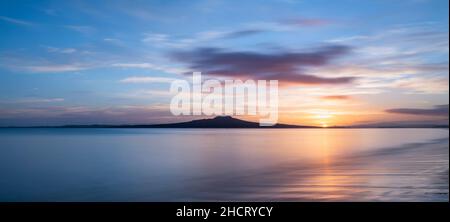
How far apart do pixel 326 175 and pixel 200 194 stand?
13.0 feet

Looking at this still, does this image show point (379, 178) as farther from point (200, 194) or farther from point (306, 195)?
point (200, 194)

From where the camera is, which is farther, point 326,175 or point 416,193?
point 326,175

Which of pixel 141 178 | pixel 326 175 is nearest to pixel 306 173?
pixel 326 175

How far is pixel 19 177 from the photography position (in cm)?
988

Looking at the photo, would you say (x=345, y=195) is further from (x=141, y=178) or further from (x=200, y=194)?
(x=141, y=178)

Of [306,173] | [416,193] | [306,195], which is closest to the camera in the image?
[416,193]

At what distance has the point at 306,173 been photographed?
10781 millimetres
